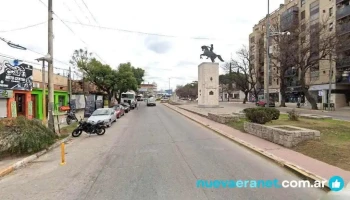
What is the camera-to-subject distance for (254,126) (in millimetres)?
13625

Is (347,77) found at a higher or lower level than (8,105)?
higher

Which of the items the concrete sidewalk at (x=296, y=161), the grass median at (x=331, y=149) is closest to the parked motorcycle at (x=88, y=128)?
the concrete sidewalk at (x=296, y=161)

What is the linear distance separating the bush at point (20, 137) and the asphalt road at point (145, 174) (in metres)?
0.66

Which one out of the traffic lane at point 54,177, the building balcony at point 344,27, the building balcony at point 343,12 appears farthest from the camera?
the building balcony at point 343,12

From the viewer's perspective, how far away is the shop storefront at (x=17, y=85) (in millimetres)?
18609

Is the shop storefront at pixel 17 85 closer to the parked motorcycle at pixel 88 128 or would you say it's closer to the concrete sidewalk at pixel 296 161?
the parked motorcycle at pixel 88 128

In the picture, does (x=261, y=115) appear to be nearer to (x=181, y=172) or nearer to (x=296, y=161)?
(x=296, y=161)

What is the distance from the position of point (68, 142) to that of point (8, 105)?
27.8 ft

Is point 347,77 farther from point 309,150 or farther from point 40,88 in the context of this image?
point 40,88

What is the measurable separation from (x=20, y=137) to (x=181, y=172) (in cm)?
651

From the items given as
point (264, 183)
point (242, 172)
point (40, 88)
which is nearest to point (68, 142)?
point (242, 172)

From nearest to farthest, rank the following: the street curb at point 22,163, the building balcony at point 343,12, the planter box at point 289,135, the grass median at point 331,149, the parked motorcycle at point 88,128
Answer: the grass median at point 331,149
the street curb at point 22,163
the planter box at point 289,135
the parked motorcycle at point 88,128
the building balcony at point 343,12

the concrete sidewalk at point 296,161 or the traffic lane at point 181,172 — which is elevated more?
the concrete sidewalk at point 296,161

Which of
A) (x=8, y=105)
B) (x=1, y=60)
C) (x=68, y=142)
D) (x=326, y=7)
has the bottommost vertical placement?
(x=68, y=142)
